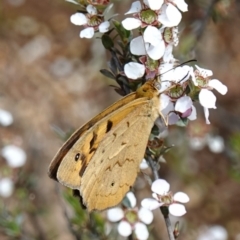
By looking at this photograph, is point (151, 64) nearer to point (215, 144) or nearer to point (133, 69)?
point (133, 69)

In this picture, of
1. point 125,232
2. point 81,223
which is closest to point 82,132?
point 125,232

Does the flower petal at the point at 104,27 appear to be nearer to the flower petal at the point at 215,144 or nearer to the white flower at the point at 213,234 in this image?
the flower petal at the point at 215,144

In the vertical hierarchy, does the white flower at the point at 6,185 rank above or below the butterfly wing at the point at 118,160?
below

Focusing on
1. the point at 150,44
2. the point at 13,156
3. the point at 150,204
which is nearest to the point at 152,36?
the point at 150,44

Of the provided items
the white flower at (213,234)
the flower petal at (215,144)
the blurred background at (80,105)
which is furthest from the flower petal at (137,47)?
the white flower at (213,234)

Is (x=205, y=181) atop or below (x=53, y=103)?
below

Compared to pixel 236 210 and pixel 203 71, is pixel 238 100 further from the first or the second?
pixel 203 71
